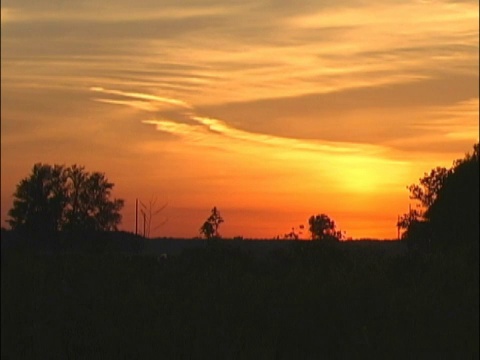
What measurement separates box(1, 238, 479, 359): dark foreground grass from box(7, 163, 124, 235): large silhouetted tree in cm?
189

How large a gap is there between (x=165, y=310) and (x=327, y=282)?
6397mm

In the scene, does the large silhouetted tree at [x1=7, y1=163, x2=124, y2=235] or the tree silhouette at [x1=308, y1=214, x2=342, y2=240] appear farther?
the tree silhouette at [x1=308, y1=214, x2=342, y2=240]

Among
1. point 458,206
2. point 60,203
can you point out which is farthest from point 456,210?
point 60,203

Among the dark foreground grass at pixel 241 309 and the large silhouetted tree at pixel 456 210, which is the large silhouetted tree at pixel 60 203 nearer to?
the dark foreground grass at pixel 241 309

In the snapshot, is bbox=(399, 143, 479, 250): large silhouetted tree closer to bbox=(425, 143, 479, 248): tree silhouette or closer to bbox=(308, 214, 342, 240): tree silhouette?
bbox=(425, 143, 479, 248): tree silhouette

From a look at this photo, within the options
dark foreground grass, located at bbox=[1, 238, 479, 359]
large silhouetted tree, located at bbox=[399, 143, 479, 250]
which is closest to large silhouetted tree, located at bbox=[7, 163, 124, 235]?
dark foreground grass, located at bbox=[1, 238, 479, 359]

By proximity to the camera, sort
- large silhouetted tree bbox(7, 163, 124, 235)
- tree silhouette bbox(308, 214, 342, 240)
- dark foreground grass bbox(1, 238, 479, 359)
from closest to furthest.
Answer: dark foreground grass bbox(1, 238, 479, 359) < large silhouetted tree bbox(7, 163, 124, 235) < tree silhouette bbox(308, 214, 342, 240)

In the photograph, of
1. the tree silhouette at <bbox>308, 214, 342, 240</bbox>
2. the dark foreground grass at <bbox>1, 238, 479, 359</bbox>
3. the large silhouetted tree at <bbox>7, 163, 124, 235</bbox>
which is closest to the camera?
the dark foreground grass at <bbox>1, 238, 479, 359</bbox>

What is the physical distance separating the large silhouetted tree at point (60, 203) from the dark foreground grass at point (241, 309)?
1888 millimetres

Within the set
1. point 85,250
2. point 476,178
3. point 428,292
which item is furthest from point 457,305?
point 85,250

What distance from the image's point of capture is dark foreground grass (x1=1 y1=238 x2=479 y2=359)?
2834cm

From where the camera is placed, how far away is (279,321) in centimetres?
3394

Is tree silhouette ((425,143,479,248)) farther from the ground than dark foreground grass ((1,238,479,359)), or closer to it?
farther from the ground

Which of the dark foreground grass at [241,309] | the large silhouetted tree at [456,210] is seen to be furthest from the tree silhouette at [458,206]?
the dark foreground grass at [241,309]
